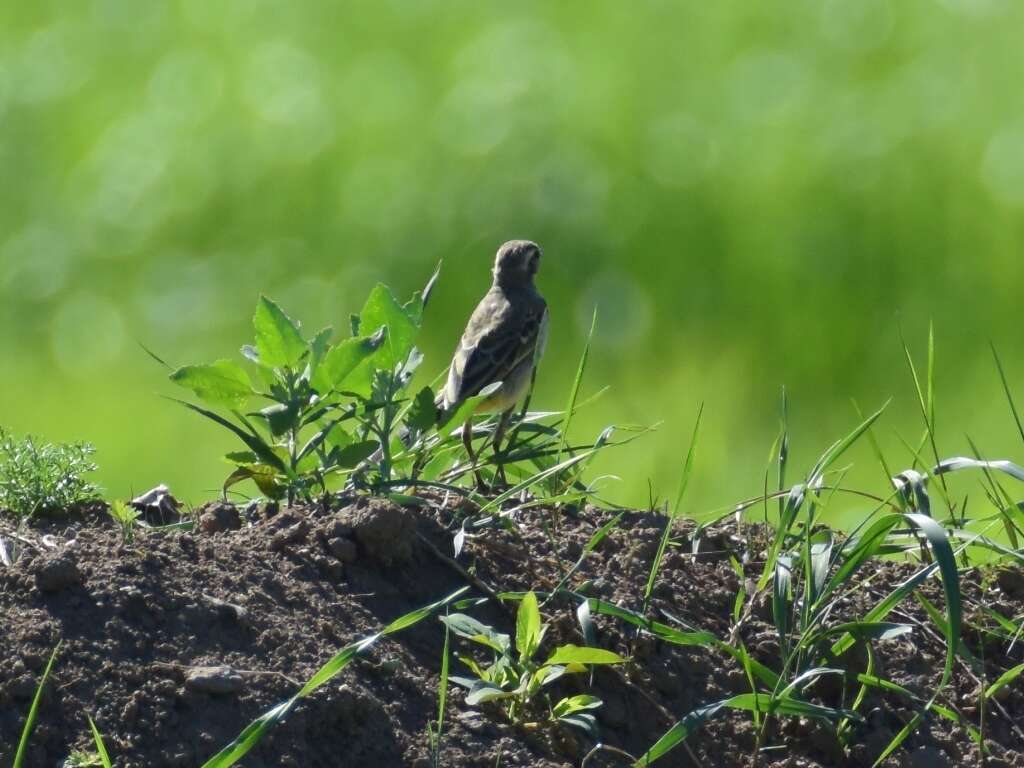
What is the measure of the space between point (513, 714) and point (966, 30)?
23.0 feet

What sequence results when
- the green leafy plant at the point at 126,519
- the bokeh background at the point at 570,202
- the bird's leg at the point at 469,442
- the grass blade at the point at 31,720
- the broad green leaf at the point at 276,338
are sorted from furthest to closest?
the bokeh background at the point at 570,202
the bird's leg at the point at 469,442
the broad green leaf at the point at 276,338
the green leafy plant at the point at 126,519
the grass blade at the point at 31,720

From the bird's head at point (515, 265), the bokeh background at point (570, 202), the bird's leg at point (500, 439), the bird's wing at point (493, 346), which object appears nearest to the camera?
the bird's leg at point (500, 439)

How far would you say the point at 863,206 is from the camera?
7746 mm

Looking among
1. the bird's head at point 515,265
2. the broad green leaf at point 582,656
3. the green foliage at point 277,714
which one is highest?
the bird's head at point 515,265

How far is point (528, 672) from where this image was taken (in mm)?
2980

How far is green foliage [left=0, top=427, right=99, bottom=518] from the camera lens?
12.3ft

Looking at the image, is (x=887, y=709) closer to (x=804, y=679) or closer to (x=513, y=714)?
(x=804, y=679)

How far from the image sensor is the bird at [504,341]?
5414 mm

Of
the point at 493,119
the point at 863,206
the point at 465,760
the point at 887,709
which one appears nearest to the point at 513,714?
the point at 465,760

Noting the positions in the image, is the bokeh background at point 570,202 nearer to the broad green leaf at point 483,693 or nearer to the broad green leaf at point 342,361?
the broad green leaf at point 342,361

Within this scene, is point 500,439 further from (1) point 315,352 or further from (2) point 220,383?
(2) point 220,383

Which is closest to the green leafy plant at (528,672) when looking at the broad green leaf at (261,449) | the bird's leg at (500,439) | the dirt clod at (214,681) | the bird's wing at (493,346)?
the dirt clod at (214,681)

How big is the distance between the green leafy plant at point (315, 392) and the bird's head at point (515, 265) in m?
2.38

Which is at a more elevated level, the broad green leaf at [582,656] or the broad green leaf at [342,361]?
the broad green leaf at [342,361]
